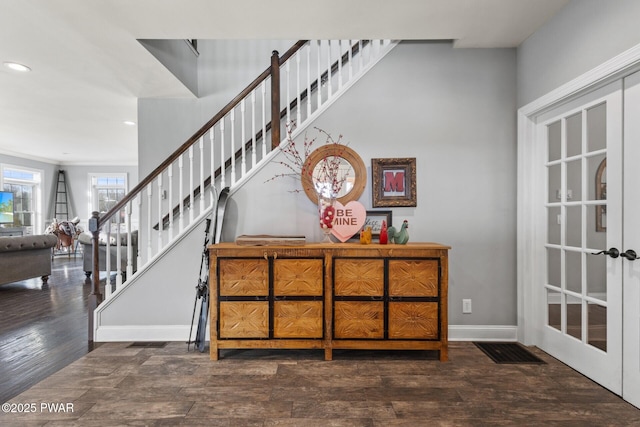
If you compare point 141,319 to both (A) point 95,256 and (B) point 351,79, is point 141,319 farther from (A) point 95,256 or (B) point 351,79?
(B) point 351,79

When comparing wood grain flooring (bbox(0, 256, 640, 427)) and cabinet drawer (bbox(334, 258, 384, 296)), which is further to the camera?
cabinet drawer (bbox(334, 258, 384, 296))

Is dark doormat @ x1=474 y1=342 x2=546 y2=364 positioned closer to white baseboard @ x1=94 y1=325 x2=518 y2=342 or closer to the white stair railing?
white baseboard @ x1=94 y1=325 x2=518 y2=342

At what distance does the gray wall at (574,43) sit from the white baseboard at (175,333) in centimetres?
197

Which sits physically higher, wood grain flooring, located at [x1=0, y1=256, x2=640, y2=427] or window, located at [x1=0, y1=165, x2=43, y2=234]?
window, located at [x1=0, y1=165, x2=43, y2=234]

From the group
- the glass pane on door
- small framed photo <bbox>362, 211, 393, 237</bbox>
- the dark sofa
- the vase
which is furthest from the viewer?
the dark sofa

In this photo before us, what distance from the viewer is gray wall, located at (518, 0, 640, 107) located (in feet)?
6.25

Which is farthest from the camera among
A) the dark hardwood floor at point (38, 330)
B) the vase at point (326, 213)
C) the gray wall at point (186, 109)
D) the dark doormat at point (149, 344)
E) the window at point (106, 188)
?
the window at point (106, 188)

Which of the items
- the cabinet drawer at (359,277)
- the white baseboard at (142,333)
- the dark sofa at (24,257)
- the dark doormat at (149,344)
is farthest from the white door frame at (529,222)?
the dark sofa at (24,257)

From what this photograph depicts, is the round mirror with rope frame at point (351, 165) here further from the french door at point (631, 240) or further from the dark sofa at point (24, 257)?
the dark sofa at point (24, 257)

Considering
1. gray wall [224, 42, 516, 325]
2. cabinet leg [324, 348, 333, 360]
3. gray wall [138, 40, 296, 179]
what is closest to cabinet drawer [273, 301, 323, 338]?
cabinet leg [324, 348, 333, 360]

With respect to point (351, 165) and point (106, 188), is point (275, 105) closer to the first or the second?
point (351, 165)

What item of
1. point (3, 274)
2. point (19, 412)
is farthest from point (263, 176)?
point (3, 274)

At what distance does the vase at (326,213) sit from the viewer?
2688mm

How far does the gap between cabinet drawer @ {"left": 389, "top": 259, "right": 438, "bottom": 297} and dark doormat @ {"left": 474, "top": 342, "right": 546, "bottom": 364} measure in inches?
28.7
